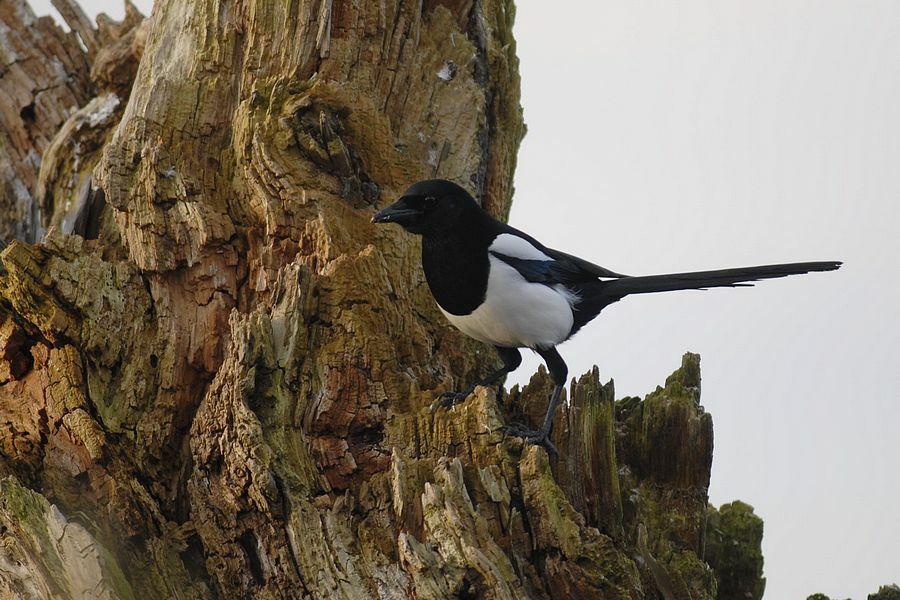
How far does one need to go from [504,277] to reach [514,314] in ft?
0.52

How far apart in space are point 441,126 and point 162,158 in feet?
4.41

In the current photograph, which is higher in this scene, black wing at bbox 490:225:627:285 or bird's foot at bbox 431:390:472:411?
black wing at bbox 490:225:627:285

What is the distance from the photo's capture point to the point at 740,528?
15.0 ft

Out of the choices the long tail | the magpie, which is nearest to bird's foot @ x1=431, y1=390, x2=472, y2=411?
the magpie

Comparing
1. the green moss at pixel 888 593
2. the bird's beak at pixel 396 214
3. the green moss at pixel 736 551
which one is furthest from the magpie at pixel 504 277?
the green moss at pixel 888 593

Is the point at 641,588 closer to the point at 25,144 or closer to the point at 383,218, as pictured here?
the point at 383,218

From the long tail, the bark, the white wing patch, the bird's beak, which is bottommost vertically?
the bark

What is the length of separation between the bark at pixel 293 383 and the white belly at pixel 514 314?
21 cm

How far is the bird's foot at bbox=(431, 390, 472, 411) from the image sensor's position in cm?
386

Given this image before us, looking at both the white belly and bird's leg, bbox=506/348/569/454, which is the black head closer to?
the white belly

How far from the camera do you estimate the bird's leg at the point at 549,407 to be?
3.72 metres

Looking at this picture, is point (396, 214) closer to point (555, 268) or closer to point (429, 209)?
point (429, 209)

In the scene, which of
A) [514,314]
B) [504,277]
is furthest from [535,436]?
[504,277]

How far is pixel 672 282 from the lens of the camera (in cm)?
459
